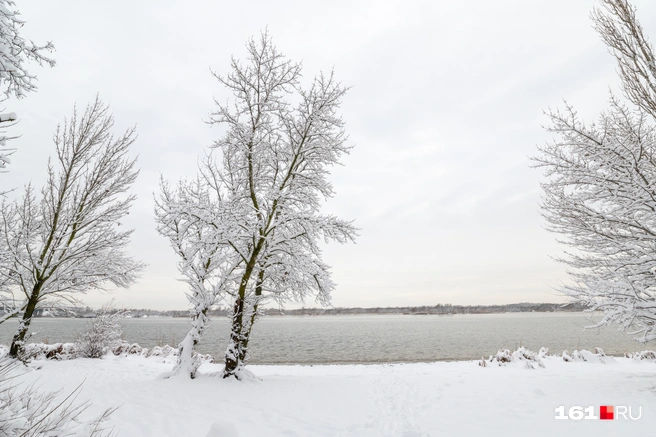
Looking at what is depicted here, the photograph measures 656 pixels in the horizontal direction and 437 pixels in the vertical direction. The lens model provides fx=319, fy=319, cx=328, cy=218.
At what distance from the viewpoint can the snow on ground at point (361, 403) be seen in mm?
5770

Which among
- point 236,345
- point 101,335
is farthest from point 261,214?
point 101,335

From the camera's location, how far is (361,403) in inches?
303

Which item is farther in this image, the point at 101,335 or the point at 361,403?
the point at 101,335

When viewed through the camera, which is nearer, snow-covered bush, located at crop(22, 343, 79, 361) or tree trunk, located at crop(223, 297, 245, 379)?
tree trunk, located at crop(223, 297, 245, 379)

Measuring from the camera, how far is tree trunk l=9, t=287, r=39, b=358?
32.4 ft

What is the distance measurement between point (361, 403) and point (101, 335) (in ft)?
40.4

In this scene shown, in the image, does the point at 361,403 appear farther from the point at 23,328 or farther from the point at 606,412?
the point at 23,328

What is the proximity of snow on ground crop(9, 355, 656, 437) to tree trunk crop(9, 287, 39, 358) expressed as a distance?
924 mm

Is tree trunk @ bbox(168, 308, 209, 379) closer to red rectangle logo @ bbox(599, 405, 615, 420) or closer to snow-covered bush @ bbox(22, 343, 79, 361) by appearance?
snow-covered bush @ bbox(22, 343, 79, 361)

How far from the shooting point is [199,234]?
10461 mm

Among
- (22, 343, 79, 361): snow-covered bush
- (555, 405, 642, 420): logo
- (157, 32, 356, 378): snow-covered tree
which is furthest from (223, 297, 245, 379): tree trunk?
(22, 343, 79, 361): snow-covered bush

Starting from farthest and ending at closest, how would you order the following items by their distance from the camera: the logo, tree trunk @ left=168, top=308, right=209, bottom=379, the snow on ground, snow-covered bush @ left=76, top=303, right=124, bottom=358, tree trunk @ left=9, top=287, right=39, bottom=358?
snow-covered bush @ left=76, top=303, right=124, bottom=358 < tree trunk @ left=9, top=287, right=39, bottom=358 < tree trunk @ left=168, top=308, right=209, bottom=379 < the logo < the snow on ground

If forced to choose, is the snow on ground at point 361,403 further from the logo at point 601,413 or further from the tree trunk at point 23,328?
the tree trunk at point 23,328

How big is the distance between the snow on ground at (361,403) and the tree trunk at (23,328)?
3.03ft
